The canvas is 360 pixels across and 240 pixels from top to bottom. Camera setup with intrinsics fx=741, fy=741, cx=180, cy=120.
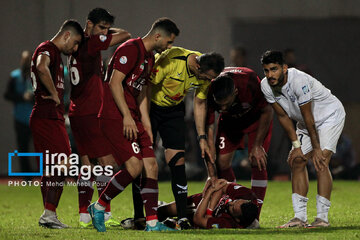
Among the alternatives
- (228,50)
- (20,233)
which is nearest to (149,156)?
(20,233)

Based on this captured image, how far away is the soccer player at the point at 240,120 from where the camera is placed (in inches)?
294

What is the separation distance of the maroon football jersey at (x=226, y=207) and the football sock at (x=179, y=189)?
1.06 ft

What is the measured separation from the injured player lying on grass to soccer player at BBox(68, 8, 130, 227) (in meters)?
0.64

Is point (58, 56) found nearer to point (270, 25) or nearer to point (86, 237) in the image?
point (86, 237)

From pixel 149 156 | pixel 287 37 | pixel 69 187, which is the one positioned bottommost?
pixel 69 187

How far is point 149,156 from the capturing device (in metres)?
7.07

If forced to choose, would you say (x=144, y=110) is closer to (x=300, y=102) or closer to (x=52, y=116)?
(x=52, y=116)

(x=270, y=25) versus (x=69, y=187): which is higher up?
(x=270, y=25)

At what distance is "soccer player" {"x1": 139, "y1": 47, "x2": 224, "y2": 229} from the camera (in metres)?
7.35

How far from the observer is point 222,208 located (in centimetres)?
727

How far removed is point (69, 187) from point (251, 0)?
224 inches

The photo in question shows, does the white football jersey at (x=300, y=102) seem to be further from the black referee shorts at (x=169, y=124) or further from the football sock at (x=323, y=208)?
the black referee shorts at (x=169, y=124)

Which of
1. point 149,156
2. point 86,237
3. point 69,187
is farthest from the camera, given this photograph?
point 69,187

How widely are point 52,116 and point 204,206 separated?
70.2 inches
